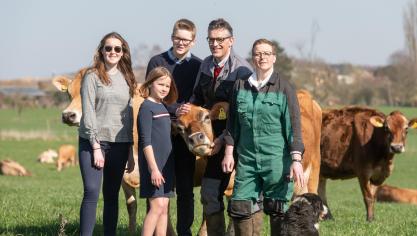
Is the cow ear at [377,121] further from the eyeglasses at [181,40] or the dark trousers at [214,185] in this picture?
the dark trousers at [214,185]

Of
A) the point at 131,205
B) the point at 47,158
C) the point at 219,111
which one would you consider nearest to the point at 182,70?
the point at 219,111

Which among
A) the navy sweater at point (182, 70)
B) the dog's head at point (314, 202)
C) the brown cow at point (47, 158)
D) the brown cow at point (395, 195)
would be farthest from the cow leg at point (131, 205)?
the brown cow at point (47, 158)

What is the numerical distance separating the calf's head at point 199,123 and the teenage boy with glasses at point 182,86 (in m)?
0.29

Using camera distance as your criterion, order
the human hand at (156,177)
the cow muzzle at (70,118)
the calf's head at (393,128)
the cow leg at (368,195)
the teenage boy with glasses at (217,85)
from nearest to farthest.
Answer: the human hand at (156,177) < the teenage boy with glasses at (217,85) < the cow muzzle at (70,118) < the cow leg at (368,195) < the calf's head at (393,128)

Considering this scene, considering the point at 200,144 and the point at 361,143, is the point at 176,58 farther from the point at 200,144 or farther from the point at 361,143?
the point at 361,143

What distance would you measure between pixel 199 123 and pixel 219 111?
217 millimetres

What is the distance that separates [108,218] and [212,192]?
1.12 m

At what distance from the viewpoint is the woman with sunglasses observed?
707 cm

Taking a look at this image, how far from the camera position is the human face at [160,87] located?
280 inches

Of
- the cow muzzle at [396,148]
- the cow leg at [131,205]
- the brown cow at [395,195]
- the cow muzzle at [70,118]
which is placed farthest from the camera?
the brown cow at [395,195]

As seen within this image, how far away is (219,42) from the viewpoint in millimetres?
7133

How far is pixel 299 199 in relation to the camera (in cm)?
677

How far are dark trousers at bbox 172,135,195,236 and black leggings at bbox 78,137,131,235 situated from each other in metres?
0.49

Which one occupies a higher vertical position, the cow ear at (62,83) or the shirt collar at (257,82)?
the shirt collar at (257,82)
